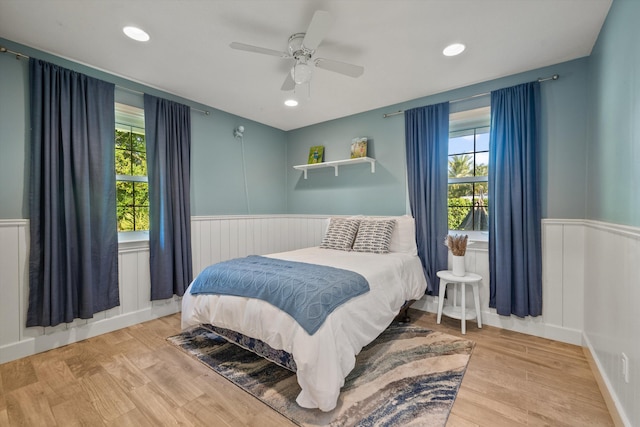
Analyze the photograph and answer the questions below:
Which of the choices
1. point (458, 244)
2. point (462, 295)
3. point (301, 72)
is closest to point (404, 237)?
point (458, 244)

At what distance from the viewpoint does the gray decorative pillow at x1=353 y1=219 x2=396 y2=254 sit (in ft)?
9.99

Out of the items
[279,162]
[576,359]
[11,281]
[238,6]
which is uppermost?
[238,6]

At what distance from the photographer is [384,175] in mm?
3623

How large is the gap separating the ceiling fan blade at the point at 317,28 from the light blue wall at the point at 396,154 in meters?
1.89

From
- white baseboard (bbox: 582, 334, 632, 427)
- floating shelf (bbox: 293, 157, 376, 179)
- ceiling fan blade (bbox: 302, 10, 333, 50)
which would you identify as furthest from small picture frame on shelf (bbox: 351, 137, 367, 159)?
white baseboard (bbox: 582, 334, 632, 427)

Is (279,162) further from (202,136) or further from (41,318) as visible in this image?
(41,318)

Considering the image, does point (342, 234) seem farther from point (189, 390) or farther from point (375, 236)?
point (189, 390)

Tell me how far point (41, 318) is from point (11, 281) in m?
0.37

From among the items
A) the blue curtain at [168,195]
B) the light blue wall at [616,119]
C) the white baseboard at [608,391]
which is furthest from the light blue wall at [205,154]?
the white baseboard at [608,391]

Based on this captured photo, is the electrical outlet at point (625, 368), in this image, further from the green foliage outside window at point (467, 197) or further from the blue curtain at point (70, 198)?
the blue curtain at point (70, 198)

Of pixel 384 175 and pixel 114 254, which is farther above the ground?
pixel 384 175

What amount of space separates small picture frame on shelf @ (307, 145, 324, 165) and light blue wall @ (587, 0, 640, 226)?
2892 millimetres

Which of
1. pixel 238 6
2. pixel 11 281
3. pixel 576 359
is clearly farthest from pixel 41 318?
pixel 576 359

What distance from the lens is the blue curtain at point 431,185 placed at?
3084 mm
